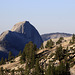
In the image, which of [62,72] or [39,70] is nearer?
[62,72]

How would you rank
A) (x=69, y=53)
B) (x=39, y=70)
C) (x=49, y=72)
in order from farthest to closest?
(x=69, y=53) < (x=39, y=70) < (x=49, y=72)

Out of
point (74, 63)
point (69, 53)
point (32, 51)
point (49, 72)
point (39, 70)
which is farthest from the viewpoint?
point (32, 51)

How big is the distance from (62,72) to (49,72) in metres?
6.22

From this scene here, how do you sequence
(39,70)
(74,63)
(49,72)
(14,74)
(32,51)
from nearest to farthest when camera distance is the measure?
(49,72), (39,70), (74,63), (14,74), (32,51)

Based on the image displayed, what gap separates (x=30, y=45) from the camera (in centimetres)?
14862

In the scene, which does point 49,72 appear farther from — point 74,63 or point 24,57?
point 24,57

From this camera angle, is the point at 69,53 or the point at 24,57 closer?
the point at 69,53

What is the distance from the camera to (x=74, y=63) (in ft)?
358

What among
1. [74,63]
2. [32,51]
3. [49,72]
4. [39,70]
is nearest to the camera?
[49,72]

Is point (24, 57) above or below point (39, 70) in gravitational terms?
above

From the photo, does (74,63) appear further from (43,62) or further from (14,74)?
(14,74)

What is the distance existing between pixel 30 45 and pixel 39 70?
53.0 metres

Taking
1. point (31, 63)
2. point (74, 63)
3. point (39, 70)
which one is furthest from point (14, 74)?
point (74, 63)

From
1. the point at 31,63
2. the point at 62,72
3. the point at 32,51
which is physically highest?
the point at 32,51
